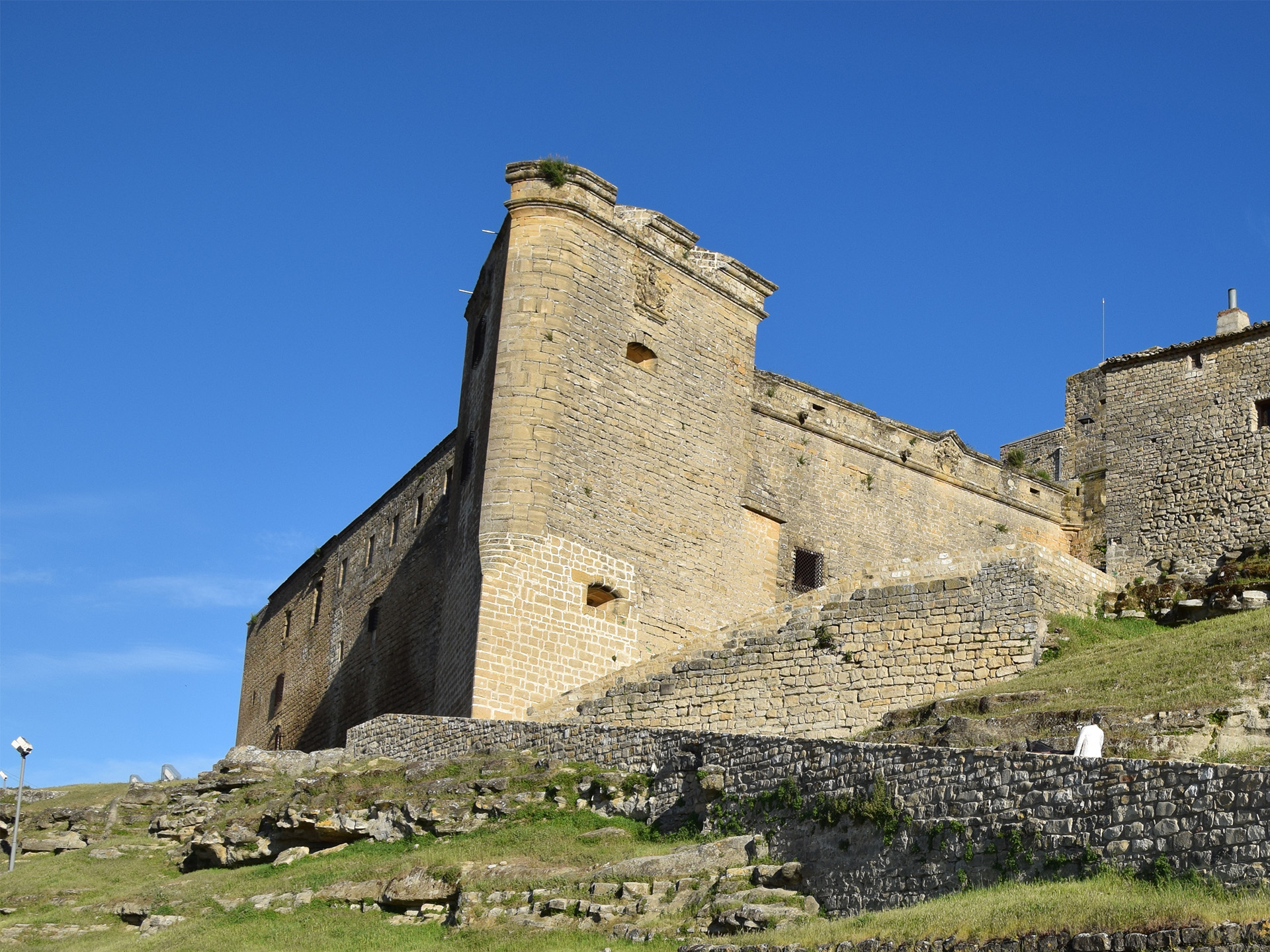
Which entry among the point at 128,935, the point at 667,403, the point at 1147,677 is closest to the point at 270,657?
the point at 667,403

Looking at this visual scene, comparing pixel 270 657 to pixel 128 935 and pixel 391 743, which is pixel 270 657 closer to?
pixel 391 743

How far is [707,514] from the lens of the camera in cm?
2639

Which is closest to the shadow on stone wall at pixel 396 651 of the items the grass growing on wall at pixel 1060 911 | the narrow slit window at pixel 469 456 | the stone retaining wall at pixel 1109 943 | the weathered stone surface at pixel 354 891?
the narrow slit window at pixel 469 456

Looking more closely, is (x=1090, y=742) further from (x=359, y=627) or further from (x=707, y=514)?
(x=359, y=627)

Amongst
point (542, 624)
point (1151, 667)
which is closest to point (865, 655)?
point (1151, 667)

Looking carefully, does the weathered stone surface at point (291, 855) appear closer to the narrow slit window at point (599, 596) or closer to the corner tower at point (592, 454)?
the corner tower at point (592, 454)

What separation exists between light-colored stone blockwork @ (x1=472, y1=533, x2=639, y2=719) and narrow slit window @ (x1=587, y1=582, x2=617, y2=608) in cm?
6

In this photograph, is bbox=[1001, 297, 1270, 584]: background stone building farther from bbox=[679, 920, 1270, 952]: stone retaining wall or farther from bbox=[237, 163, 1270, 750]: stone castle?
bbox=[679, 920, 1270, 952]: stone retaining wall

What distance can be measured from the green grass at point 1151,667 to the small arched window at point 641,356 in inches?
367

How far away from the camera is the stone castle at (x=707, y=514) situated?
20672 millimetres

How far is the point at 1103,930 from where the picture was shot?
9227 millimetres

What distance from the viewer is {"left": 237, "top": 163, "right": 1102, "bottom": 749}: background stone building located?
23531 millimetres

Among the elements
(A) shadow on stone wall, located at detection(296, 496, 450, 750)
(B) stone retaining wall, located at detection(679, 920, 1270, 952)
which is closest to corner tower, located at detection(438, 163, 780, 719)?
(A) shadow on stone wall, located at detection(296, 496, 450, 750)

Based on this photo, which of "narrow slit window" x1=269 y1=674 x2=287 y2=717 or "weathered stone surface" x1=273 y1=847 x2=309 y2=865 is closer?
"weathered stone surface" x1=273 y1=847 x2=309 y2=865
